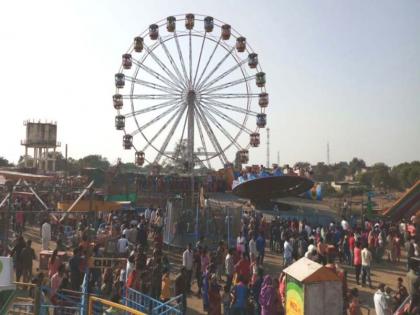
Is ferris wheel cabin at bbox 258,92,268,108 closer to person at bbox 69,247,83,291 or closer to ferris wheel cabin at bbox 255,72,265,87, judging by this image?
ferris wheel cabin at bbox 255,72,265,87

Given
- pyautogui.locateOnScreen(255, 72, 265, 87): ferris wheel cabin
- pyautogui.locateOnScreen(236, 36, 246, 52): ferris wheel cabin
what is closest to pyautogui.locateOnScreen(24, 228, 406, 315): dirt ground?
pyautogui.locateOnScreen(255, 72, 265, 87): ferris wheel cabin

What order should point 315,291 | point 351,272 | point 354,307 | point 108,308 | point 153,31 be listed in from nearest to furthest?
1. point 315,291
2. point 354,307
3. point 108,308
4. point 351,272
5. point 153,31

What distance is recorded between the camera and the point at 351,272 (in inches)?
630

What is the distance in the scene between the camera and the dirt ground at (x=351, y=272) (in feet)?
39.6

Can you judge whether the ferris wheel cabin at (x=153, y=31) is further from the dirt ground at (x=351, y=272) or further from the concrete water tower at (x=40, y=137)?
the concrete water tower at (x=40, y=137)

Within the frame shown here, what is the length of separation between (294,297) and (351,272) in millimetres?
8510

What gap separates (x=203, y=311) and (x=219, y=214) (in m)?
7.19

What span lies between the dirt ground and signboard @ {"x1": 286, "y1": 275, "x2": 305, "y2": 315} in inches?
134

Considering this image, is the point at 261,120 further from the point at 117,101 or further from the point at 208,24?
the point at 117,101

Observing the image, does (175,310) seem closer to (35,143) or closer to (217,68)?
(217,68)

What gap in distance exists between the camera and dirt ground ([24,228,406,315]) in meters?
12.1

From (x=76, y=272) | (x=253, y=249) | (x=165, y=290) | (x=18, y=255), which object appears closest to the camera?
(x=165, y=290)

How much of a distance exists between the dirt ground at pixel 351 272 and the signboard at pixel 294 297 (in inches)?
134

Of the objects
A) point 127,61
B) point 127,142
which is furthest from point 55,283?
point 127,61
